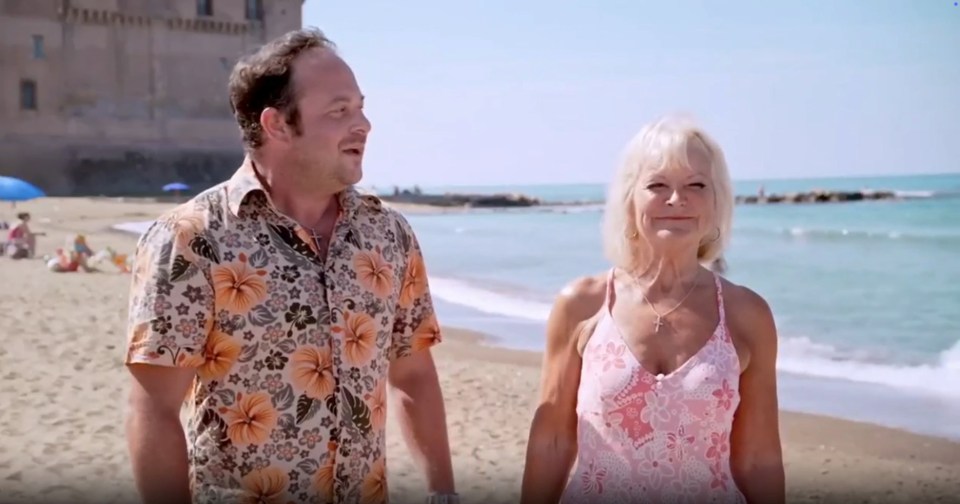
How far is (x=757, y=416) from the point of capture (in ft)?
7.23

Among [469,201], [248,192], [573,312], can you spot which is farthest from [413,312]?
[469,201]

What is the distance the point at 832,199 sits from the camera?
52250mm

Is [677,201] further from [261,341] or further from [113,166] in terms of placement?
[113,166]

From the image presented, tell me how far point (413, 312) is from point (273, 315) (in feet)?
1.33

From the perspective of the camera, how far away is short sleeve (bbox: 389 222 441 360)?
92.1 inches

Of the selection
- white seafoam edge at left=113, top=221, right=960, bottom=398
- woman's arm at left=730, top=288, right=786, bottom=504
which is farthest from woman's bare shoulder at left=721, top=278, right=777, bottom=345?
white seafoam edge at left=113, top=221, right=960, bottom=398

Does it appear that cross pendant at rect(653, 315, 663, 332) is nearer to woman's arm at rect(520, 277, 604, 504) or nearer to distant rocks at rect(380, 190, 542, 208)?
woman's arm at rect(520, 277, 604, 504)

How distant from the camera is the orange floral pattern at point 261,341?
1989 mm

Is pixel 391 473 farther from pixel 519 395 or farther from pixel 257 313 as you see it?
pixel 257 313

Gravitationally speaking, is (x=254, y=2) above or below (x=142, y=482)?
above

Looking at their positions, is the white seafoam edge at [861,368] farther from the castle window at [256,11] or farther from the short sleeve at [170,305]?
the castle window at [256,11]

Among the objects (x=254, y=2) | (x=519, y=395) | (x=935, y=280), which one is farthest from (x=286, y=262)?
(x=254, y=2)

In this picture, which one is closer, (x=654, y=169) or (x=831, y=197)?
(x=654, y=169)

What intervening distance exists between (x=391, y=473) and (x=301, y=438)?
10.1 feet
